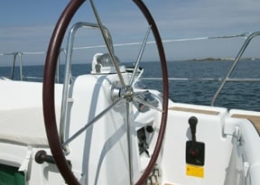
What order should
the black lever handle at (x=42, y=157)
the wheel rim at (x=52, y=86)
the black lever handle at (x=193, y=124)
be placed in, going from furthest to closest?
the black lever handle at (x=193, y=124), the black lever handle at (x=42, y=157), the wheel rim at (x=52, y=86)

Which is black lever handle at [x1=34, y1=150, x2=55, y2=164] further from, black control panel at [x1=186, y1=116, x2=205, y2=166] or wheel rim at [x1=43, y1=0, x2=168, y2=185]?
black control panel at [x1=186, y1=116, x2=205, y2=166]

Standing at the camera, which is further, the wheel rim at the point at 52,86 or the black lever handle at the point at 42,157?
the black lever handle at the point at 42,157

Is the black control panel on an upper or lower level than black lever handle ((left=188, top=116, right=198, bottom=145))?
lower

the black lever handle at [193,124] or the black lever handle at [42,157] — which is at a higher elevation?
the black lever handle at [193,124]

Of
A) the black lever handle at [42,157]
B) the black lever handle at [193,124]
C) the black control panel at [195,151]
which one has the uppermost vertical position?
the black lever handle at [193,124]

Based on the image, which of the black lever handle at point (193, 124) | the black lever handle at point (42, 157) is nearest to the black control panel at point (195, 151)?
the black lever handle at point (193, 124)

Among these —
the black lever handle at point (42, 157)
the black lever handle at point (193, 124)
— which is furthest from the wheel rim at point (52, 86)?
the black lever handle at point (193, 124)

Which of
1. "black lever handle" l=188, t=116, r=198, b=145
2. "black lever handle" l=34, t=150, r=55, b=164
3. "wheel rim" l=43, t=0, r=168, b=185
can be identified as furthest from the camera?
"black lever handle" l=188, t=116, r=198, b=145

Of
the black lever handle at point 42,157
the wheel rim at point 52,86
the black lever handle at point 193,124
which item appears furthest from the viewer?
the black lever handle at point 193,124

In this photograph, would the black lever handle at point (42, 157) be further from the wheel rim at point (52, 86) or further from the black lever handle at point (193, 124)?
the black lever handle at point (193, 124)

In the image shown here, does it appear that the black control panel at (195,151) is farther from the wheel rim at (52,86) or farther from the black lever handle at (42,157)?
the wheel rim at (52,86)

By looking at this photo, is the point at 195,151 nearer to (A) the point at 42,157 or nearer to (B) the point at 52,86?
(A) the point at 42,157

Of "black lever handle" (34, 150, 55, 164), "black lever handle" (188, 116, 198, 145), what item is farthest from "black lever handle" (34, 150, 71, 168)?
"black lever handle" (188, 116, 198, 145)

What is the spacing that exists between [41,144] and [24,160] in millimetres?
106
